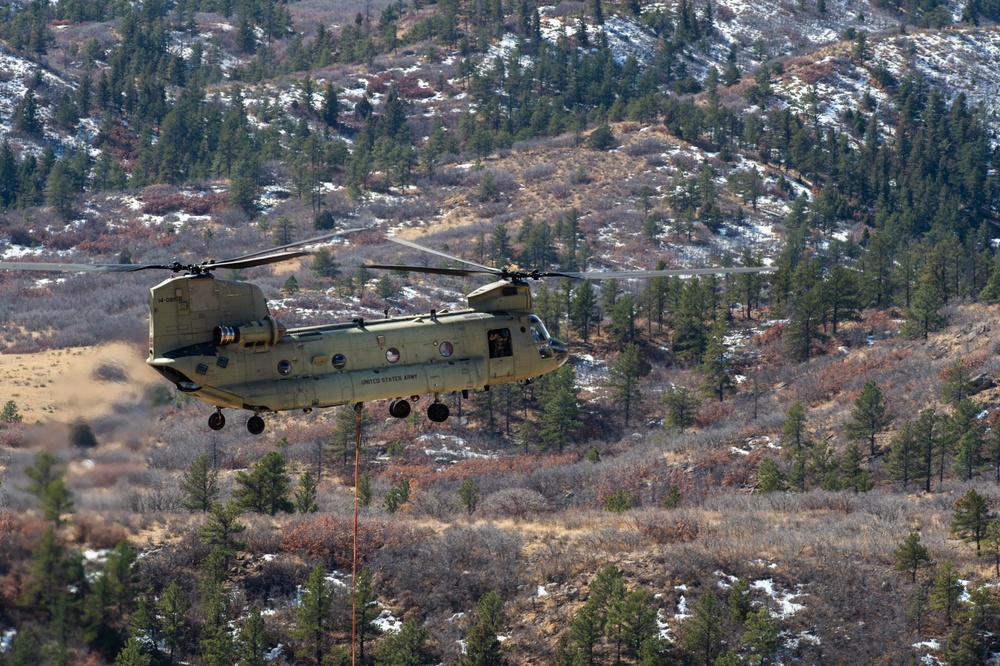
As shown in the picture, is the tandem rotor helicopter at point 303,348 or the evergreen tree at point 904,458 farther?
the evergreen tree at point 904,458

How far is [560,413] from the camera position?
81375mm

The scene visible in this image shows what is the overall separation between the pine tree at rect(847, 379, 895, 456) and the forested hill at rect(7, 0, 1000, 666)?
26 cm

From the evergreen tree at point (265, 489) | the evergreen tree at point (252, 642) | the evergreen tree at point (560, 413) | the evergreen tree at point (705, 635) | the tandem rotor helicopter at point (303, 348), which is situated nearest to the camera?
the tandem rotor helicopter at point (303, 348)

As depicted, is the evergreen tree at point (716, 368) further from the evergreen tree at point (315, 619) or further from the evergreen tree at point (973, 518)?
the evergreen tree at point (315, 619)

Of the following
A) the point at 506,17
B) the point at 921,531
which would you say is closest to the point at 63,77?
the point at 506,17

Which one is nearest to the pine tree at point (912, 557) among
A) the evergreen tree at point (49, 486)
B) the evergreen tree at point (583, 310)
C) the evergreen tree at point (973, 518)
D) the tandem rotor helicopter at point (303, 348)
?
the evergreen tree at point (973, 518)

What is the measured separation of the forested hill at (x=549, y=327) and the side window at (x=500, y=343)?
9.97 meters

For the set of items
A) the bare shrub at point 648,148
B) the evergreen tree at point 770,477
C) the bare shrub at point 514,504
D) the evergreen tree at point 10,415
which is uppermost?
the evergreen tree at point 10,415

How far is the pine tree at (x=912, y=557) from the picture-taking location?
5247 centimetres

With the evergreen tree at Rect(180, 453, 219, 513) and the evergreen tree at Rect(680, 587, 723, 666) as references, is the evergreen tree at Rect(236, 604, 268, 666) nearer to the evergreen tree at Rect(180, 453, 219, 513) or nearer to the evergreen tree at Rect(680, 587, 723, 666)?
the evergreen tree at Rect(180, 453, 219, 513)

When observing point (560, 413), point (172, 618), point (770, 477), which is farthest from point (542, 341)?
point (560, 413)

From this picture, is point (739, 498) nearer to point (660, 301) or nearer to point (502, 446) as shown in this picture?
point (502, 446)

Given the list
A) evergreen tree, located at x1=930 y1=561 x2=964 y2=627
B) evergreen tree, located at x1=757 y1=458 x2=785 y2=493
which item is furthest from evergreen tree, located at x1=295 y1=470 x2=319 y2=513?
evergreen tree, located at x1=930 y1=561 x2=964 y2=627

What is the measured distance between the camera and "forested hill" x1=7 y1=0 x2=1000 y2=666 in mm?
51250
